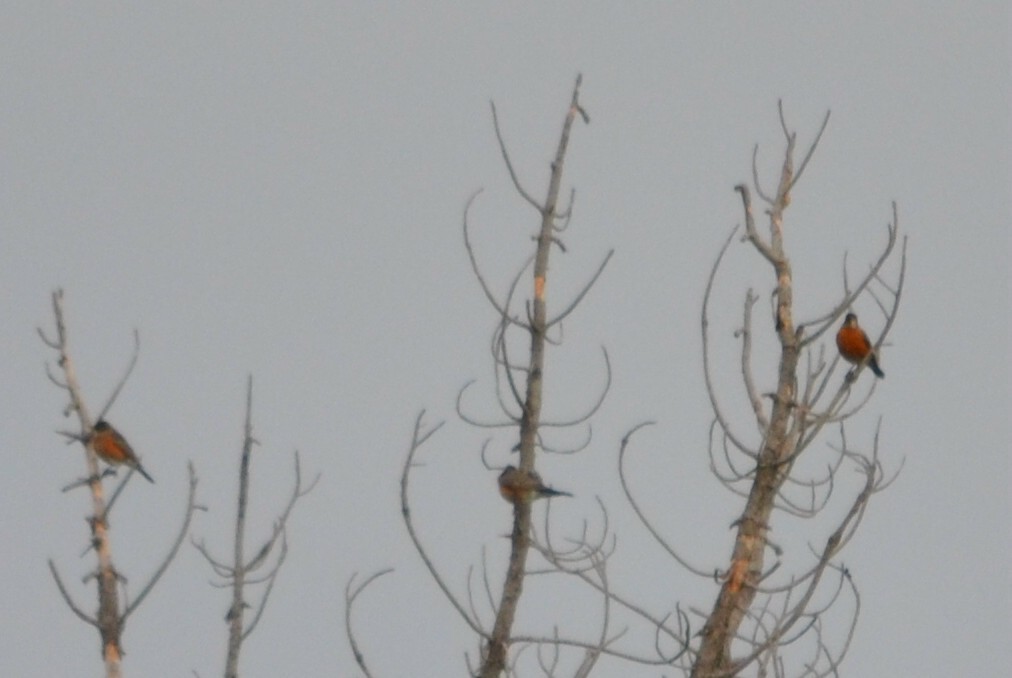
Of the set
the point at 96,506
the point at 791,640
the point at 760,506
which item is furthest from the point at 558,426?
the point at 96,506

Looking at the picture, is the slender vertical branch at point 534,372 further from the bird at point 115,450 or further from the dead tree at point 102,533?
the bird at point 115,450

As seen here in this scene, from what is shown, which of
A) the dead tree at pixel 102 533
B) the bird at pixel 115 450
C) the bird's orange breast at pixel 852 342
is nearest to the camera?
the dead tree at pixel 102 533

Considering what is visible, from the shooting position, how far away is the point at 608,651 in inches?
264

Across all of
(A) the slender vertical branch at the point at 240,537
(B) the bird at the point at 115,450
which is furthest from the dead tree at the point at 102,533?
(B) the bird at the point at 115,450

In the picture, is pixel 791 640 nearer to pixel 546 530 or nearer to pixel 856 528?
pixel 856 528

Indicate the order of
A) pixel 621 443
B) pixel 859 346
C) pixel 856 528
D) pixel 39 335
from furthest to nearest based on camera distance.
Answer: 1. pixel 859 346
2. pixel 39 335
3. pixel 621 443
4. pixel 856 528

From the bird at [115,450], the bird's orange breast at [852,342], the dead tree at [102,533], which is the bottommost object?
the dead tree at [102,533]

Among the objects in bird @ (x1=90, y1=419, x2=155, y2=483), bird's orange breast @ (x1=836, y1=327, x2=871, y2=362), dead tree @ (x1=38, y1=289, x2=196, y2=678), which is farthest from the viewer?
bird @ (x1=90, y1=419, x2=155, y2=483)

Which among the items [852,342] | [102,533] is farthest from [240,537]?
[852,342]

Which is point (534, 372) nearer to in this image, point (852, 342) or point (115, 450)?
point (852, 342)

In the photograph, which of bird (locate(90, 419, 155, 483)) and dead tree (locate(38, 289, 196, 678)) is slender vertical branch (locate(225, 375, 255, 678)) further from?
bird (locate(90, 419, 155, 483))

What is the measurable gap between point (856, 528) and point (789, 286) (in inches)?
55.3

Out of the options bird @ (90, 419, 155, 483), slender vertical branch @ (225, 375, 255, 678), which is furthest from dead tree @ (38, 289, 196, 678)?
bird @ (90, 419, 155, 483)

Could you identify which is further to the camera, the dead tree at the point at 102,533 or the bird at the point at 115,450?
the bird at the point at 115,450
